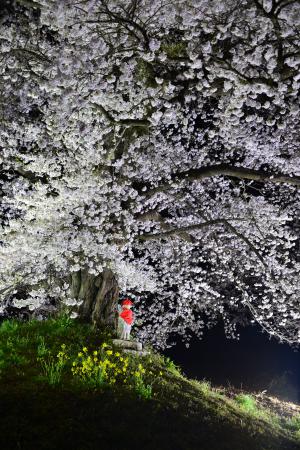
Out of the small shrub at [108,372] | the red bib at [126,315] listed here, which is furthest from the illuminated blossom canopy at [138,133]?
the small shrub at [108,372]

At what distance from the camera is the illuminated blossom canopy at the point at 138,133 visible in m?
7.51

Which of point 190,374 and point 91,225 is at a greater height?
point 91,225

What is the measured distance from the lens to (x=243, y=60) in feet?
26.6

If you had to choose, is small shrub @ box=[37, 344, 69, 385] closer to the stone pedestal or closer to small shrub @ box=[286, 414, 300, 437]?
the stone pedestal

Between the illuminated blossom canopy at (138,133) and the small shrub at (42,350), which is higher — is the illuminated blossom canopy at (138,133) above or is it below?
above

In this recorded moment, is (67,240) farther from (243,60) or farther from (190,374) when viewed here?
(190,374)

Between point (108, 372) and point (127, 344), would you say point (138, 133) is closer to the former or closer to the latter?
point (127, 344)

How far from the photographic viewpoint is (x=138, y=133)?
34.5 ft

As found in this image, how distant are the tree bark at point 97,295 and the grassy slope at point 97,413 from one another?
75cm

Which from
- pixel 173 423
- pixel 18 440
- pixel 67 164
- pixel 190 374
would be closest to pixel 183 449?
pixel 173 423

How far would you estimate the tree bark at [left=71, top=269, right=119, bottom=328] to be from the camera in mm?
9695

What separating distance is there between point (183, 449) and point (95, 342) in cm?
345

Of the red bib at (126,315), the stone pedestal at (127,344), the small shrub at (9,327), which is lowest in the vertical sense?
the small shrub at (9,327)

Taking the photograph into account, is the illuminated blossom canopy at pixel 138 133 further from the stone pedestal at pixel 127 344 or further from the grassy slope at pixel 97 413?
the grassy slope at pixel 97 413
